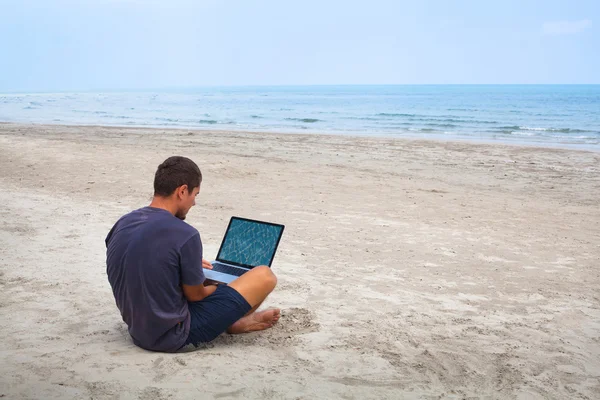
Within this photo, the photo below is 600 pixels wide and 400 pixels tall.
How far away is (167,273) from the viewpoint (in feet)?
12.0

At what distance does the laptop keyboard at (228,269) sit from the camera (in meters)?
4.57

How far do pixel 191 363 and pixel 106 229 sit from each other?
4.12 m

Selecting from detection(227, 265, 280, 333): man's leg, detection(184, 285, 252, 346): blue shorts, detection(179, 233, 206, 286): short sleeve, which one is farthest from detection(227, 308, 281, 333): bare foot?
detection(179, 233, 206, 286): short sleeve

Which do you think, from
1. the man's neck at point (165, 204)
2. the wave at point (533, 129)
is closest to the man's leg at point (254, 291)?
the man's neck at point (165, 204)

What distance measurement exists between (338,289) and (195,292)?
1.97m

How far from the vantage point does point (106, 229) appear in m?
7.44

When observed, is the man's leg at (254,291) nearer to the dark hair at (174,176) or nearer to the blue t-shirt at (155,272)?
the blue t-shirt at (155,272)

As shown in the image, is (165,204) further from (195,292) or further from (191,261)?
(195,292)

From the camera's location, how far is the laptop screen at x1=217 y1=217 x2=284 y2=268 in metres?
4.57

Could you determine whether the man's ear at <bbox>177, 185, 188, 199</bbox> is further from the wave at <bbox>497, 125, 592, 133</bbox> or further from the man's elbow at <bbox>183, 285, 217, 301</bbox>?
the wave at <bbox>497, 125, 592, 133</bbox>

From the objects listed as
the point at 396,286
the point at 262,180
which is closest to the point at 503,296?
the point at 396,286

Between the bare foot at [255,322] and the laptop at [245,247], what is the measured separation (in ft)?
1.06

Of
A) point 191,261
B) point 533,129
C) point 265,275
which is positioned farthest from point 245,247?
point 533,129

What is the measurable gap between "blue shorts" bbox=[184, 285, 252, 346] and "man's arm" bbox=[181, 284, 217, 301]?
70 millimetres
